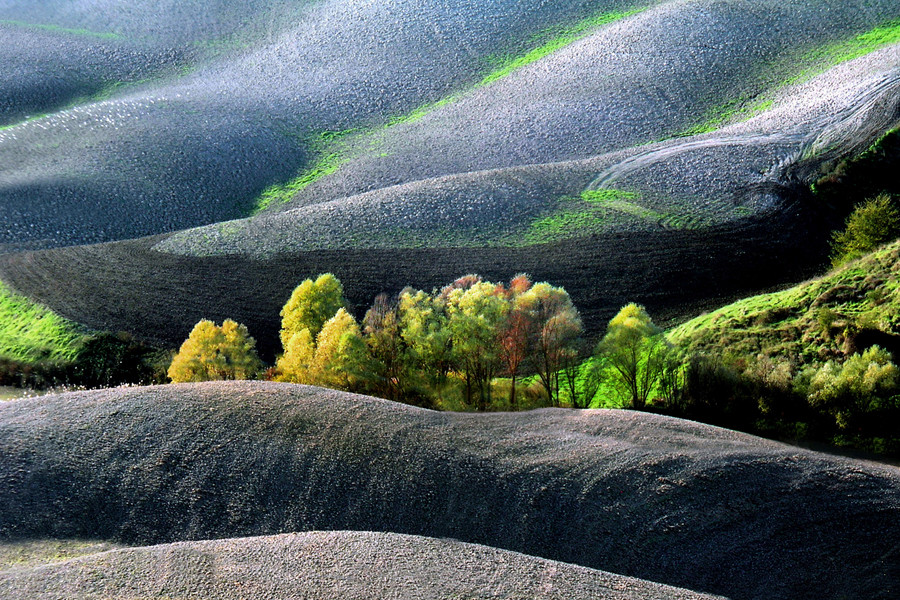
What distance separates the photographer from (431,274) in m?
44.0

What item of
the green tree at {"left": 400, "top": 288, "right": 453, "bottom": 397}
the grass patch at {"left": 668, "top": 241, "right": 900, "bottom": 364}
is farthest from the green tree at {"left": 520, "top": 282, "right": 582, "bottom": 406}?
the grass patch at {"left": 668, "top": 241, "right": 900, "bottom": 364}

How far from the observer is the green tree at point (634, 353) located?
33500 millimetres

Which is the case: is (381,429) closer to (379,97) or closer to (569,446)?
(569,446)

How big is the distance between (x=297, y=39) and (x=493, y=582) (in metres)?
66.0

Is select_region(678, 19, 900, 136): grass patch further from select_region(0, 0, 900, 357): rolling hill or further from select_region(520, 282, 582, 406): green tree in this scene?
select_region(520, 282, 582, 406): green tree

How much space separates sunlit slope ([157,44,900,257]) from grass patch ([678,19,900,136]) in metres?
2.34

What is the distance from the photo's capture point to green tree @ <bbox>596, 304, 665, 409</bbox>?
33.5 m

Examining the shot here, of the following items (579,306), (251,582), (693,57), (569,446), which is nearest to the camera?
(251,582)

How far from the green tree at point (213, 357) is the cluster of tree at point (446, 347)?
276 cm

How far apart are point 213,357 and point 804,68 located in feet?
163

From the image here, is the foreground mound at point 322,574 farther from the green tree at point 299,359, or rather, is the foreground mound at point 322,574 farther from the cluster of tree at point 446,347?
the green tree at point 299,359

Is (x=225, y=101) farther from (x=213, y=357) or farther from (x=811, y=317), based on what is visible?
(x=811, y=317)

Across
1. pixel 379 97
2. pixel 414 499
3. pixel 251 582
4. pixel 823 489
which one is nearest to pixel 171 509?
pixel 251 582

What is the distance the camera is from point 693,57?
65.1 m
